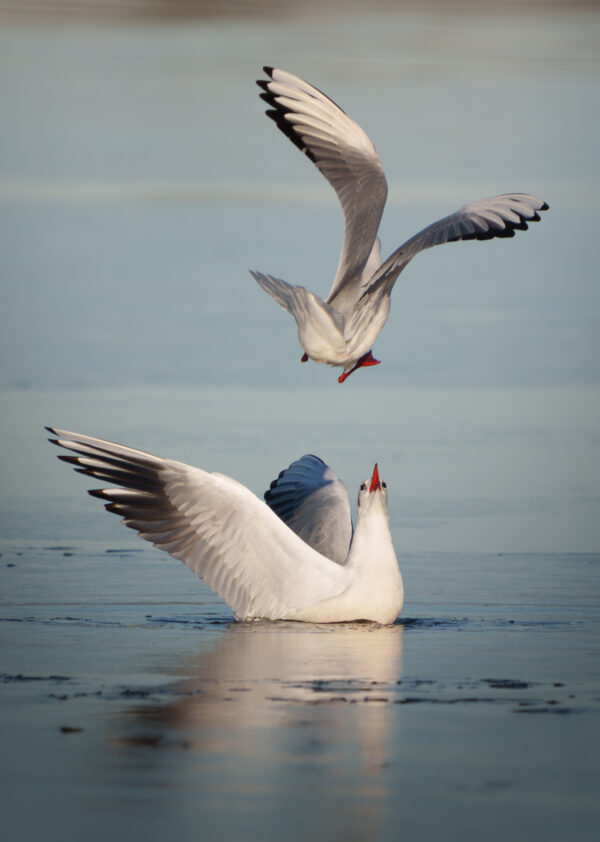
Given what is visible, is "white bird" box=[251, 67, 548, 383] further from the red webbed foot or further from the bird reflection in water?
the bird reflection in water

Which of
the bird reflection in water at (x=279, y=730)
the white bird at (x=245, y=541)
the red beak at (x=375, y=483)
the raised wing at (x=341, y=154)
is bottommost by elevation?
the bird reflection in water at (x=279, y=730)

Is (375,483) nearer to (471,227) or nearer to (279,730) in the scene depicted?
(471,227)

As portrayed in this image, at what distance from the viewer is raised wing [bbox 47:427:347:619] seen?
7262 mm

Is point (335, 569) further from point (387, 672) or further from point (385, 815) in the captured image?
point (385, 815)

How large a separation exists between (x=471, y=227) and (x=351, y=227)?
1546mm

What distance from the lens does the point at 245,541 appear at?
7336 millimetres

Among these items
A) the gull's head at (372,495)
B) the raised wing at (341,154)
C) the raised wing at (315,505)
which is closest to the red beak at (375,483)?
the gull's head at (372,495)

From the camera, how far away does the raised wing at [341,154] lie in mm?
9508

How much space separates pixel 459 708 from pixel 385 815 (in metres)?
1.37

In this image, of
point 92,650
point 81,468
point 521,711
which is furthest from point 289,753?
point 81,468

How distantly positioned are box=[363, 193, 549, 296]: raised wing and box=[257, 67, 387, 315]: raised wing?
2.75 feet

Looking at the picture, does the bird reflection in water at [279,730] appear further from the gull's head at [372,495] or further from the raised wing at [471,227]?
the raised wing at [471,227]

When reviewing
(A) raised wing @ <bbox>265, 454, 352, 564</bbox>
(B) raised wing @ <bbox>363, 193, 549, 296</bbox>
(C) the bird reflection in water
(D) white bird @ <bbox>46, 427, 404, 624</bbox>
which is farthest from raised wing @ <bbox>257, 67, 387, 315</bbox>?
(C) the bird reflection in water

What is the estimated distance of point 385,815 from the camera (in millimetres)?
3678
